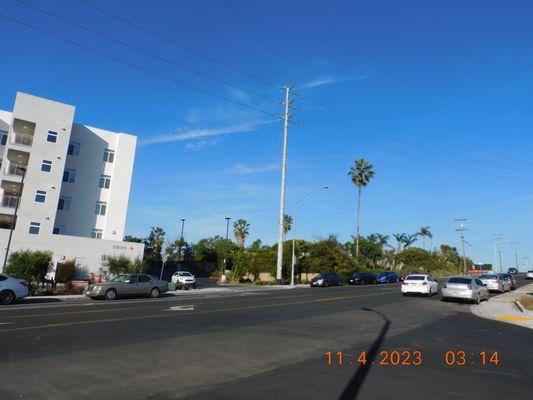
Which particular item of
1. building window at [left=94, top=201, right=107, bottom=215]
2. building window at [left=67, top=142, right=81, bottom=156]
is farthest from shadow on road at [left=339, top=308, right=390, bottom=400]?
building window at [left=67, top=142, right=81, bottom=156]

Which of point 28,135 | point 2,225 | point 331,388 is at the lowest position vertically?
point 331,388

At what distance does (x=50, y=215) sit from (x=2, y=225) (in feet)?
14.8

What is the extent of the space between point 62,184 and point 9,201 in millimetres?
5448

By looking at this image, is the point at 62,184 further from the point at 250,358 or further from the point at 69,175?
the point at 250,358

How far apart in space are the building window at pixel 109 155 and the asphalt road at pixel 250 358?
33.2m

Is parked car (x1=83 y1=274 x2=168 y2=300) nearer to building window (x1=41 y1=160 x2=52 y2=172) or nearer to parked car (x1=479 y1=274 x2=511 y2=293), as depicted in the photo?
building window (x1=41 y1=160 x2=52 y2=172)

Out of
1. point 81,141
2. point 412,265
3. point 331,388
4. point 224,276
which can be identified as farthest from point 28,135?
point 412,265

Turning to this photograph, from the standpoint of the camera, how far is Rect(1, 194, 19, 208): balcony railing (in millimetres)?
39750

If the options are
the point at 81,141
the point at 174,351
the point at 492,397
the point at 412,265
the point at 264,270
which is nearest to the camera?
the point at 492,397

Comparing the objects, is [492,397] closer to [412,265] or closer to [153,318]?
[153,318]

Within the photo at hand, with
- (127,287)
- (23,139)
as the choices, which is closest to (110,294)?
(127,287)

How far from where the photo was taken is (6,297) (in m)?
21.6

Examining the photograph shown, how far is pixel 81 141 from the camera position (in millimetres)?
45969

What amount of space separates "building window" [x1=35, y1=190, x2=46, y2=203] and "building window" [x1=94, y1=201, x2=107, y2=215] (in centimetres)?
573
